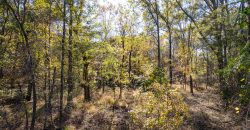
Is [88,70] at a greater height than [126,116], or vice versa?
[88,70]

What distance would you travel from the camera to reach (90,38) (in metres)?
17.9

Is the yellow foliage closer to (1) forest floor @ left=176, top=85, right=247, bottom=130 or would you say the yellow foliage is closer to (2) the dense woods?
(2) the dense woods

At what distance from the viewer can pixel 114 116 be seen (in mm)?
16875

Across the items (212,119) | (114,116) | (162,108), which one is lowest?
(114,116)

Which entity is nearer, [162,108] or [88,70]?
[162,108]

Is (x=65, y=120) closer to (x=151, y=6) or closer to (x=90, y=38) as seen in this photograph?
(x=90, y=38)

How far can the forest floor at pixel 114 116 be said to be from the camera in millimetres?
14445

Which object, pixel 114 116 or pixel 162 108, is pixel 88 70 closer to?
pixel 114 116

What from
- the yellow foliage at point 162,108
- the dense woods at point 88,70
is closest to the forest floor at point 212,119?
the dense woods at point 88,70

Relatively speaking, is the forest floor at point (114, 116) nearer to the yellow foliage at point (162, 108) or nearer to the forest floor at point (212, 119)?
the forest floor at point (212, 119)

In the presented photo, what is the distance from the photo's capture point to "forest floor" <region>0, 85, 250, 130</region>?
14445mm

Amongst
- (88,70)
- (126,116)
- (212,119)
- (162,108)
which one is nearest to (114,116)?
(126,116)

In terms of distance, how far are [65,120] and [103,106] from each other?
3.06m

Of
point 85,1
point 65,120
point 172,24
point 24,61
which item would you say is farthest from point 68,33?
point 172,24
